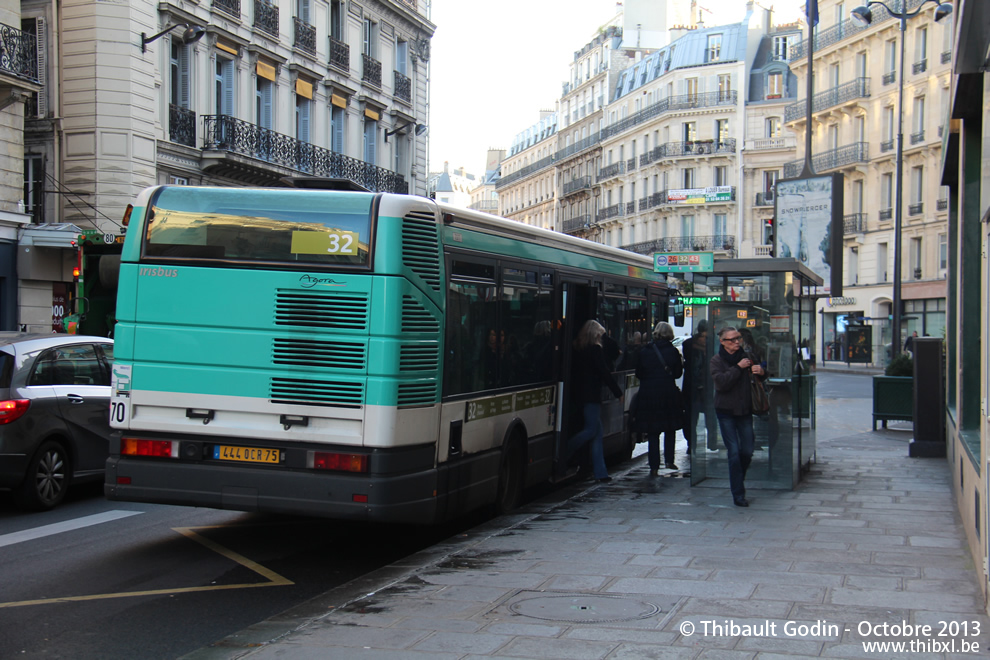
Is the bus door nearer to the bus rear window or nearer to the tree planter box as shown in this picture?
the bus rear window

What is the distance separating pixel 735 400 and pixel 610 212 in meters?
80.6

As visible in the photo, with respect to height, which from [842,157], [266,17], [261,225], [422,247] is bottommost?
[422,247]

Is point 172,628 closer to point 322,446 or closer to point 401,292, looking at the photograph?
point 322,446

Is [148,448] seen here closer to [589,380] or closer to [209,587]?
[209,587]

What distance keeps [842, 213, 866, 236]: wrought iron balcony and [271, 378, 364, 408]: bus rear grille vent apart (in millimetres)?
50020

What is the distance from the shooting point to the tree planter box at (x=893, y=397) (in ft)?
62.3

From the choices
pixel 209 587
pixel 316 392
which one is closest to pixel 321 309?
pixel 316 392

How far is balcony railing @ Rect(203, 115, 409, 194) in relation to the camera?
27922 mm

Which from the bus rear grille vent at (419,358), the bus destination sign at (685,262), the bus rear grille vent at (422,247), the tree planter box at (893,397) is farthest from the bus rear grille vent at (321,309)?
the tree planter box at (893,397)

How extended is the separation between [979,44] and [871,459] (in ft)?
29.2

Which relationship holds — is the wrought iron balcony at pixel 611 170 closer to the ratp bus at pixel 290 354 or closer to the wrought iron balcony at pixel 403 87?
the wrought iron balcony at pixel 403 87

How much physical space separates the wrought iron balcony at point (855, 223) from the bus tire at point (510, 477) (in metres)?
47.1

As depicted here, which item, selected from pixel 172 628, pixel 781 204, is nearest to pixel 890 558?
pixel 172 628

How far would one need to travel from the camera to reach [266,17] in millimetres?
30203
